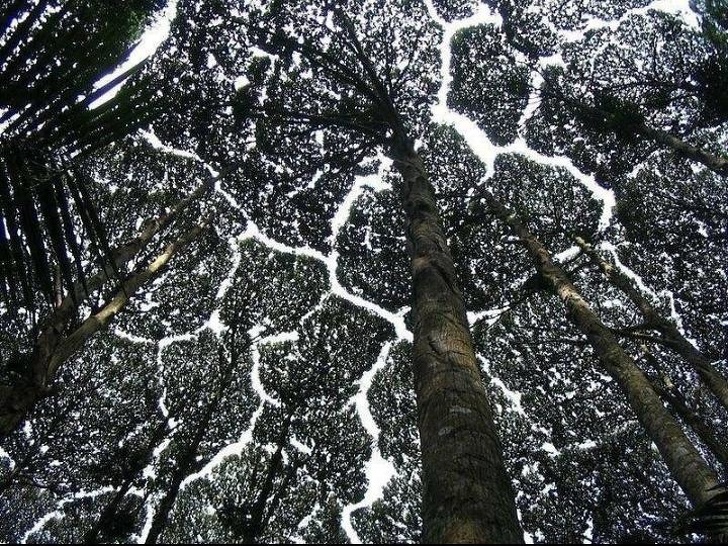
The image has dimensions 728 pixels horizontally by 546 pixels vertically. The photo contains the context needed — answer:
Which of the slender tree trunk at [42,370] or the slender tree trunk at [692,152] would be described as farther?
the slender tree trunk at [692,152]

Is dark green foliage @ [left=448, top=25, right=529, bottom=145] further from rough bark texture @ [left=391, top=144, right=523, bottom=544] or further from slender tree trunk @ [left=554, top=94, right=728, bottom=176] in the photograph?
rough bark texture @ [left=391, top=144, right=523, bottom=544]

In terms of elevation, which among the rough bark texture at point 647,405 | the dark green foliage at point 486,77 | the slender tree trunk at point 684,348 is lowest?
the rough bark texture at point 647,405

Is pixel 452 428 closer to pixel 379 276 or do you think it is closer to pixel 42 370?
pixel 42 370

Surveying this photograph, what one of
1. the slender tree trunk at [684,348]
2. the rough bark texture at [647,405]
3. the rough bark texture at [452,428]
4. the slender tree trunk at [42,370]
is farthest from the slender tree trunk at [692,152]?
the slender tree trunk at [42,370]

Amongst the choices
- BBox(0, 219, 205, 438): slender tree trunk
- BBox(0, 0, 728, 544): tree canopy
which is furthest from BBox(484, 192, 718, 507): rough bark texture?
BBox(0, 219, 205, 438): slender tree trunk

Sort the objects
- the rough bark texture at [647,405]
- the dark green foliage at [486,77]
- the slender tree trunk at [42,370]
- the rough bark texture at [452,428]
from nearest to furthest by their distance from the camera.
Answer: the rough bark texture at [452,428] → the rough bark texture at [647,405] → the slender tree trunk at [42,370] → the dark green foliage at [486,77]

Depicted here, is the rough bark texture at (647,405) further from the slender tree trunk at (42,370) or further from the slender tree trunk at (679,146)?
the slender tree trunk at (42,370)
